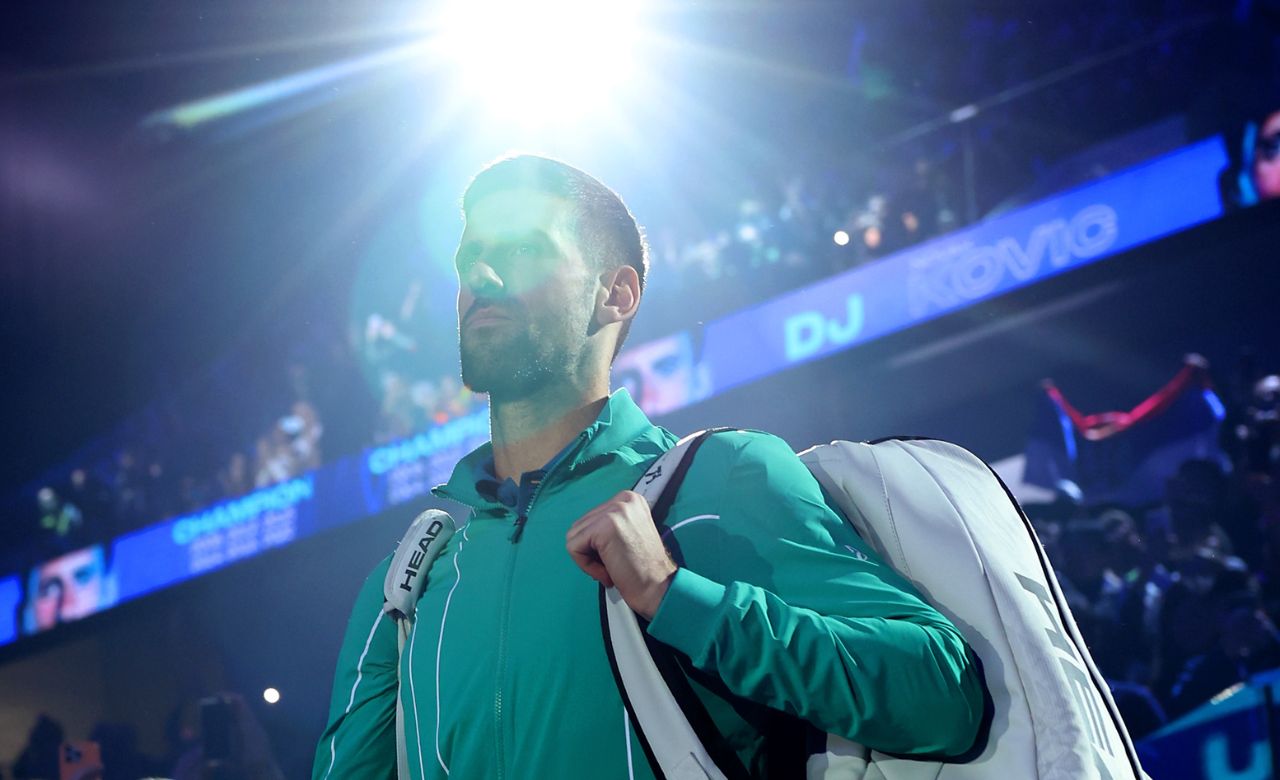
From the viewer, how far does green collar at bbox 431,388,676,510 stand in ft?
4.97

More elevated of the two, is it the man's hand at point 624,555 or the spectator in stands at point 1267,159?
the spectator in stands at point 1267,159

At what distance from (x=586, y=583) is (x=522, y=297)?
0.49 metres

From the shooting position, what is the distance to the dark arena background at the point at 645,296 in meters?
6.62

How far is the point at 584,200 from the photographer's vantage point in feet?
5.74

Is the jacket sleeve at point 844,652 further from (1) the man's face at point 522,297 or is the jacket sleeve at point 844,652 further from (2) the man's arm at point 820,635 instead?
(1) the man's face at point 522,297

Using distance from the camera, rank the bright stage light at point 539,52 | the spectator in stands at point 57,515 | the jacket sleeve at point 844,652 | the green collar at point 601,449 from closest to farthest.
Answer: the jacket sleeve at point 844,652
the green collar at point 601,449
the bright stage light at point 539,52
the spectator in stands at point 57,515

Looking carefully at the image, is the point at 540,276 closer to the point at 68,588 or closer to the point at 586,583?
the point at 586,583

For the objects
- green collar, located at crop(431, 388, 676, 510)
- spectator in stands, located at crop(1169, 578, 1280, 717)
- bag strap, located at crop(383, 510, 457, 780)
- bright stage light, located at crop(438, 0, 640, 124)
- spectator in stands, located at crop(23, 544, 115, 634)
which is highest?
bright stage light, located at crop(438, 0, 640, 124)

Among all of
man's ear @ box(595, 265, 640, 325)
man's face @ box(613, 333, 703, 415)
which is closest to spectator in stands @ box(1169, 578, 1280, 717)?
man's ear @ box(595, 265, 640, 325)

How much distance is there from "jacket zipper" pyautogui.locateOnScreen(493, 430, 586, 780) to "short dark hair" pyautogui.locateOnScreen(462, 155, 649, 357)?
0.37 metres

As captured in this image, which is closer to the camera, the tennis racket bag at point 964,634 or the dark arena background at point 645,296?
the tennis racket bag at point 964,634

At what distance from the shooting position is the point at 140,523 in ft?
36.3

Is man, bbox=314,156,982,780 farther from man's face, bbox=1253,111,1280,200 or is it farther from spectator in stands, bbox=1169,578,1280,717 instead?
man's face, bbox=1253,111,1280,200

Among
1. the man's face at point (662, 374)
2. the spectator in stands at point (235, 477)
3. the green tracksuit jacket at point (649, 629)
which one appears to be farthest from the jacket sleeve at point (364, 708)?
the spectator in stands at point (235, 477)
